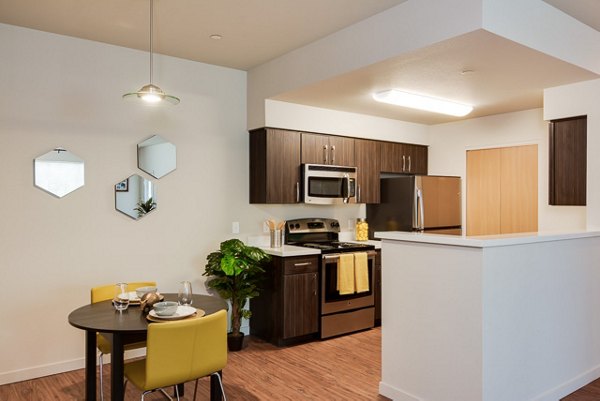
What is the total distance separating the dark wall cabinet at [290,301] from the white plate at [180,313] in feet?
5.27

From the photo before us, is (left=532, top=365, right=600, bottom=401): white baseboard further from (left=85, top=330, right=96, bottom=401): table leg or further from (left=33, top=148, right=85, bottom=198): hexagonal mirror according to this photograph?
(left=33, top=148, right=85, bottom=198): hexagonal mirror

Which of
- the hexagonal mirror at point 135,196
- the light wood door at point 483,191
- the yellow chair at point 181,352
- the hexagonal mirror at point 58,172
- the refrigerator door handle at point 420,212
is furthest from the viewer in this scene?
the light wood door at point 483,191

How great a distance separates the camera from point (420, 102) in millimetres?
4406

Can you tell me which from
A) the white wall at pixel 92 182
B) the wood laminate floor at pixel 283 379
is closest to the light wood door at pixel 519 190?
the wood laminate floor at pixel 283 379

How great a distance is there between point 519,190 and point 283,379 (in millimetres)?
3361

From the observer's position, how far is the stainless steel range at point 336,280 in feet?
15.1

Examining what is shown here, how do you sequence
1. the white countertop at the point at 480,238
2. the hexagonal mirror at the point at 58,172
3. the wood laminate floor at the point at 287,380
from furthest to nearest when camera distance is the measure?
the hexagonal mirror at the point at 58,172
the wood laminate floor at the point at 287,380
the white countertop at the point at 480,238

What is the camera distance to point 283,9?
3236 mm

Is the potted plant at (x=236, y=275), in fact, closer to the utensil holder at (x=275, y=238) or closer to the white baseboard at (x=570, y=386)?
the utensil holder at (x=275, y=238)

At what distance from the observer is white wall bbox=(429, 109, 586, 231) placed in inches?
173

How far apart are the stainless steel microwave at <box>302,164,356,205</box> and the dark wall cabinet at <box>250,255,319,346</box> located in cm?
71

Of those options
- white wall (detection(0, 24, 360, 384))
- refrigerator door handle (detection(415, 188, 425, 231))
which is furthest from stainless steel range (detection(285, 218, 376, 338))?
white wall (detection(0, 24, 360, 384))

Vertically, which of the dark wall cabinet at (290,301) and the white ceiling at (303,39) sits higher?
the white ceiling at (303,39)

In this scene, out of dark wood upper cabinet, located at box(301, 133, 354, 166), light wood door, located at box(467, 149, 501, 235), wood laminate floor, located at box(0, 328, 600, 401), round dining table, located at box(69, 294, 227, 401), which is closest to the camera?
round dining table, located at box(69, 294, 227, 401)
